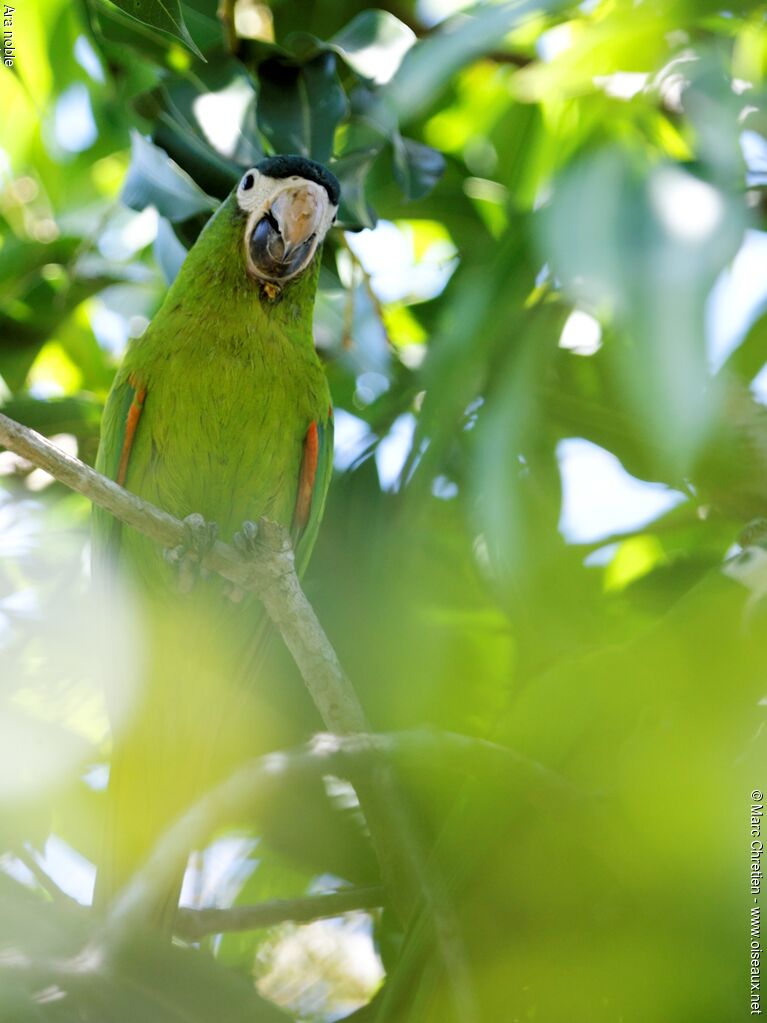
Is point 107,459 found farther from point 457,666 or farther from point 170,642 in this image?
point 457,666

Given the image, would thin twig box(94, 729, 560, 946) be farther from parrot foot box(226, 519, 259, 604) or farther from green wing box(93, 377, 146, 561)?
green wing box(93, 377, 146, 561)

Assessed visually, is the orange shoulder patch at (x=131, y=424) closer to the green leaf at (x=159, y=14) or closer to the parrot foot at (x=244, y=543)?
the parrot foot at (x=244, y=543)

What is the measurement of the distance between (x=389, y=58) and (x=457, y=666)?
47.1 inches

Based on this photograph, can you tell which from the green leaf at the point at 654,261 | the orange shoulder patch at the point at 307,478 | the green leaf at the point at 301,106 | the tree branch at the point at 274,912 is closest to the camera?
the green leaf at the point at 654,261

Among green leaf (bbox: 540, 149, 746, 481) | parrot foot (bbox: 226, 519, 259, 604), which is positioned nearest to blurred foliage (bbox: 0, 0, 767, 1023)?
green leaf (bbox: 540, 149, 746, 481)

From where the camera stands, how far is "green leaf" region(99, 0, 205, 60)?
4.21 ft

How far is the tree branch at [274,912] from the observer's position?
5.14 feet

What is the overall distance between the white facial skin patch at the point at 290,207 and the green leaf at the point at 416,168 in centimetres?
18

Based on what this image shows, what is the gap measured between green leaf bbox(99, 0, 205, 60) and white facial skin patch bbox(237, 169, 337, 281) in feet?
1.91

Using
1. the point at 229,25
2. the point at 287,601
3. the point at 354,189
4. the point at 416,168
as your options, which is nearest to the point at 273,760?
the point at 287,601

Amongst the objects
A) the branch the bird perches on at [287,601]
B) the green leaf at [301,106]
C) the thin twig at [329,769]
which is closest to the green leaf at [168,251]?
the green leaf at [301,106]

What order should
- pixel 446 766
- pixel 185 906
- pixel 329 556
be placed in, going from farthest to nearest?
pixel 329 556 < pixel 185 906 < pixel 446 766

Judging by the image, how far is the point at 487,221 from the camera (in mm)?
2484

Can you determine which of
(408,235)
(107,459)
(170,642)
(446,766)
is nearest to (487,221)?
(408,235)
